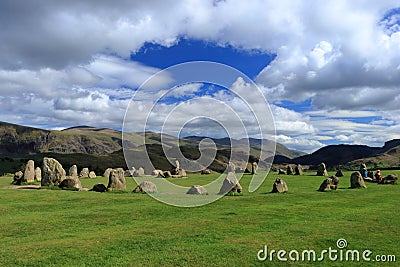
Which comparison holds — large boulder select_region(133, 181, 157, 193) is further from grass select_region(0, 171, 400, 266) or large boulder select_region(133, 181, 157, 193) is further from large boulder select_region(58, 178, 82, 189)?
large boulder select_region(58, 178, 82, 189)

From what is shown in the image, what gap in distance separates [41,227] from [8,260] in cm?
522

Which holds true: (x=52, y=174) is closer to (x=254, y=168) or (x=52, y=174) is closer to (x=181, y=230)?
(x=181, y=230)

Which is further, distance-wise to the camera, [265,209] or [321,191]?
[321,191]

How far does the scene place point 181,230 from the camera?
16.3 meters

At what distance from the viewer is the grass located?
12501 mm

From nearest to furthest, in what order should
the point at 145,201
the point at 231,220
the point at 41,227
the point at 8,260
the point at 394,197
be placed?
1. the point at 8,260
2. the point at 41,227
3. the point at 231,220
4. the point at 145,201
5. the point at 394,197

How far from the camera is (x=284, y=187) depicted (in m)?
31.7

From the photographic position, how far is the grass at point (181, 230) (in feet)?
41.0

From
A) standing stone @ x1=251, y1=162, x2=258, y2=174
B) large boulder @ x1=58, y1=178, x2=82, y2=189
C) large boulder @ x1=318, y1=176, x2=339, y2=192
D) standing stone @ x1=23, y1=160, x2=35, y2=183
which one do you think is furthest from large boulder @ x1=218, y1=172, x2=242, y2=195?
standing stone @ x1=251, y1=162, x2=258, y2=174

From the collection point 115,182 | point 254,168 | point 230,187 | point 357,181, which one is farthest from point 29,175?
point 254,168

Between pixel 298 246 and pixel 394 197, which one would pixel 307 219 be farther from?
pixel 394 197

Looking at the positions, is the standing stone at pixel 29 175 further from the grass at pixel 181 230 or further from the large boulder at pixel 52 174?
the grass at pixel 181 230

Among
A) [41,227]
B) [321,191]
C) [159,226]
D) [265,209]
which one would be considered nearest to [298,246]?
[159,226]

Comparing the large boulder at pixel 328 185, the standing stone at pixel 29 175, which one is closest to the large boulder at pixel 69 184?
the standing stone at pixel 29 175
